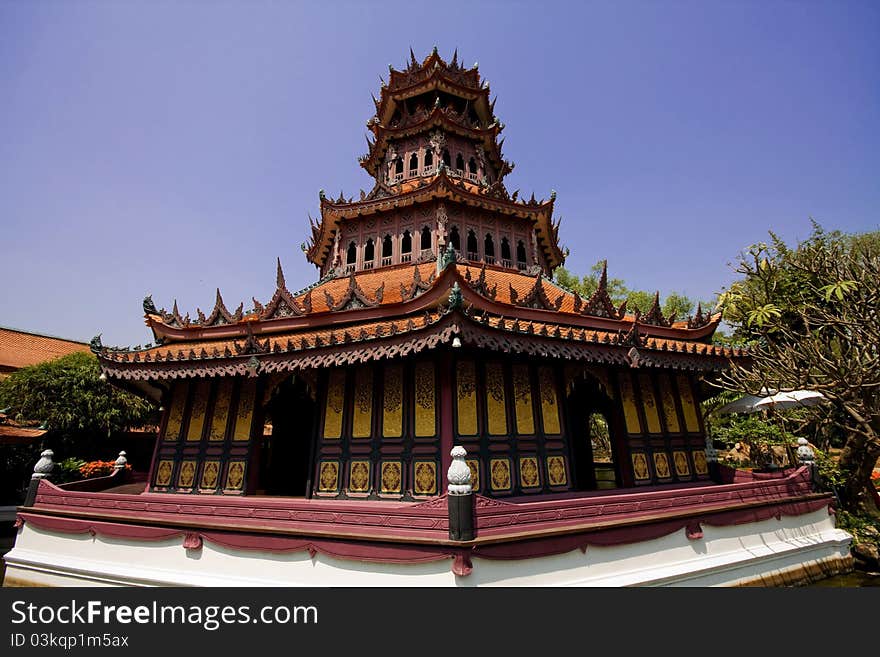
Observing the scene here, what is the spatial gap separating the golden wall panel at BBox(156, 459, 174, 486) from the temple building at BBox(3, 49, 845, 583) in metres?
0.05

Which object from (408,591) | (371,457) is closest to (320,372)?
(371,457)

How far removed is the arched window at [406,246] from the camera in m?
16.1

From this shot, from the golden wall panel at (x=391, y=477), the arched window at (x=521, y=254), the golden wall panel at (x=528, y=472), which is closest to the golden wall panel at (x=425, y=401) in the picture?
the golden wall panel at (x=391, y=477)

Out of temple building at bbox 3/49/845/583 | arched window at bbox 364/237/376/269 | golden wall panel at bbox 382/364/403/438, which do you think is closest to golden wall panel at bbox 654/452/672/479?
temple building at bbox 3/49/845/583

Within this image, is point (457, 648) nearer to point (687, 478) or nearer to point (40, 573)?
point (687, 478)

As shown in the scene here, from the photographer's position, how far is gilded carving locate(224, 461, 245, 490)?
11078mm

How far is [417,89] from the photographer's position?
66.0 ft

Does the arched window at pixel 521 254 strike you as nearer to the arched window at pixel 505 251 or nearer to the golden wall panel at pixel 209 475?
the arched window at pixel 505 251

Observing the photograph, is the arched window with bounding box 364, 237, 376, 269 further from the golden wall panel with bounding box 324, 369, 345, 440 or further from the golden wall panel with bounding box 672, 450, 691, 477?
the golden wall panel with bounding box 672, 450, 691, 477

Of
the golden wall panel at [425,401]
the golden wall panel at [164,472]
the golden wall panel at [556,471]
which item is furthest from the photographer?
the golden wall panel at [164,472]

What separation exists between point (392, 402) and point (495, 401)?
2.31 m

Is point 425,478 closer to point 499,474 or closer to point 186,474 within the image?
point 499,474

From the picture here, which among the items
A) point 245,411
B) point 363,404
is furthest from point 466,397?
point 245,411

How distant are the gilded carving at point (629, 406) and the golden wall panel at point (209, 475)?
35.2ft
